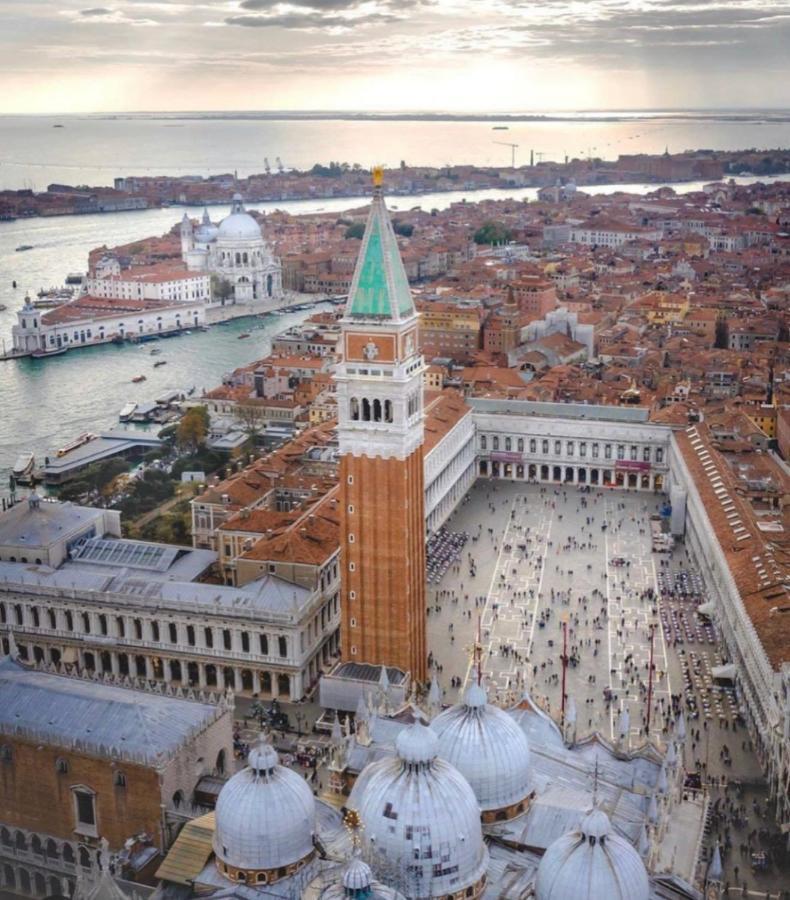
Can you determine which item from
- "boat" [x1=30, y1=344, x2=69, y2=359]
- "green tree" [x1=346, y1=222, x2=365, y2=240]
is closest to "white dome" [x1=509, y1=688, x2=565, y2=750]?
"boat" [x1=30, y1=344, x2=69, y2=359]

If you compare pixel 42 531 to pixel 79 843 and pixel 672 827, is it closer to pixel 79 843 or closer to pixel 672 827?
pixel 79 843

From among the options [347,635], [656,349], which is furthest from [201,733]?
[656,349]

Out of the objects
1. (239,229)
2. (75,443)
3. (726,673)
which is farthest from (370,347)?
(239,229)

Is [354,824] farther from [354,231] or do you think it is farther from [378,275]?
[354,231]

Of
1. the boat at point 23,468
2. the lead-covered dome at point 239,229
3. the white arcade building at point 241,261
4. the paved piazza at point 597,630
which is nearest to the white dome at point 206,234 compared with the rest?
the white arcade building at point 241,261

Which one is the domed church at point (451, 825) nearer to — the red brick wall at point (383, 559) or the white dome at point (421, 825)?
the white dome at point (421, 825)
